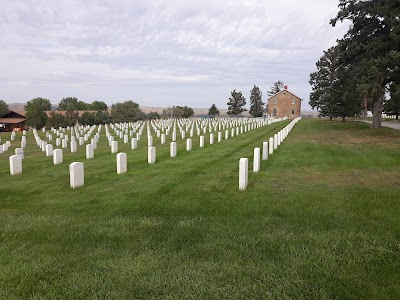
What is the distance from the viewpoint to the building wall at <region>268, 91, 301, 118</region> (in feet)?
269

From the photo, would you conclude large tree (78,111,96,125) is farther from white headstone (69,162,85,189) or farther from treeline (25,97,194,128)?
white headstone (69,162,85,189)

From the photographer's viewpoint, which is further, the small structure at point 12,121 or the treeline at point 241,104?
the treeline at point 241,104

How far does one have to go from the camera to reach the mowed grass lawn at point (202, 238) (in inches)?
146

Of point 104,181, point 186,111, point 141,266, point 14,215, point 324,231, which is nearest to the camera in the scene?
point 141,266

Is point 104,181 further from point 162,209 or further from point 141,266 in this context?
point 141,266

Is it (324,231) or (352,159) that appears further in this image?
(352,159)

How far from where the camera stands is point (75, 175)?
874 cm

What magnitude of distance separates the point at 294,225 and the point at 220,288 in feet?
7.74

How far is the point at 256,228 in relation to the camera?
5434mm

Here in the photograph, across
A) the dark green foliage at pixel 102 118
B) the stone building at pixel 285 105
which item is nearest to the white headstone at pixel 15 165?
the dark green foliage at pixel 102 118

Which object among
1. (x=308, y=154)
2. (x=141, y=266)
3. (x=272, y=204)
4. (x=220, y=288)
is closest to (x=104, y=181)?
(x=272, y=204)

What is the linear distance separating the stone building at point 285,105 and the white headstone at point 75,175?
251ft

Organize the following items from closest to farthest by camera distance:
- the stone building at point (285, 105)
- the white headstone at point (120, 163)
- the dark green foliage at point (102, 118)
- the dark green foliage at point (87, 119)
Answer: the white headstone at point (120, 163), the dark green foliage at point (87, 119), the dark green foliage at point (102, 118), the stone building at point (285, 105)

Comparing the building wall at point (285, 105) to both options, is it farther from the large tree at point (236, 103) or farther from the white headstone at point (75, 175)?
the white headstone at point (75, 175)
